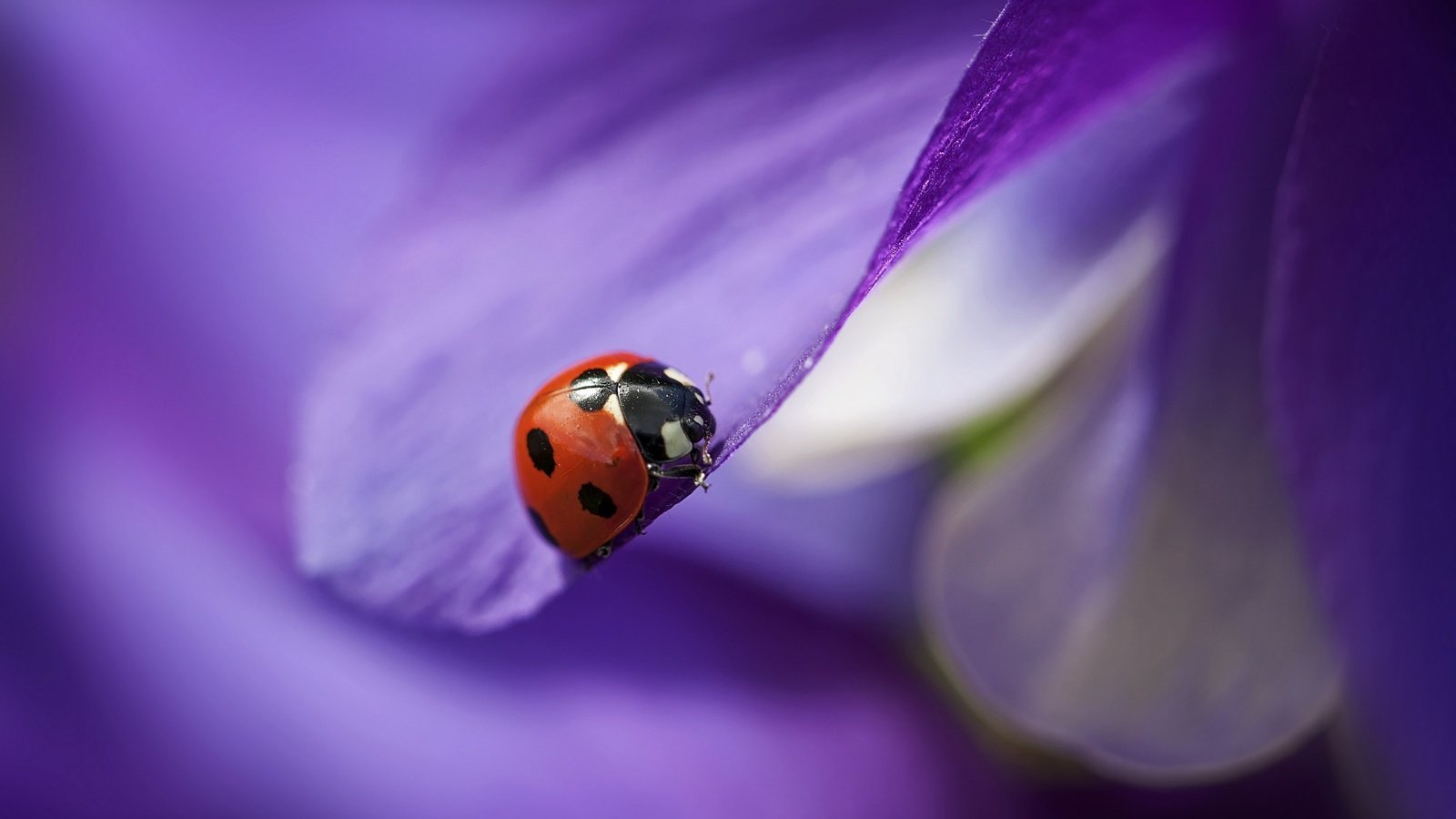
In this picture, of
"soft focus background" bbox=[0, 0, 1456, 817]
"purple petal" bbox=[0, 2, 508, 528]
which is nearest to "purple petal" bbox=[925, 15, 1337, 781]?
"soft focus background" bbox=[0, 0, 1456, 817]

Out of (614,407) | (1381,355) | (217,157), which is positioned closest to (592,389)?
(614,407)

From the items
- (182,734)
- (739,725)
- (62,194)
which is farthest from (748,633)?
(62,194)

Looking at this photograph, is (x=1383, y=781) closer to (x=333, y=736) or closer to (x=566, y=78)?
(x=566, y=78)

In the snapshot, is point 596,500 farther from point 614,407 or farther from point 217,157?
point 217,157

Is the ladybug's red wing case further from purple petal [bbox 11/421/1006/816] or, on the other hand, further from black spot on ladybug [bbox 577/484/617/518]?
purple petal [bbox 11/421/1006/816]

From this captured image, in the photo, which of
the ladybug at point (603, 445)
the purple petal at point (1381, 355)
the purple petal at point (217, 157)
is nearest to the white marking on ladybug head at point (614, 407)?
the ladybug at point (603, 445)

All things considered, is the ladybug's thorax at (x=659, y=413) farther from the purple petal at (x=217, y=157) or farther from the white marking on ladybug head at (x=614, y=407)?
the purple petal at (x=217, y=157)
